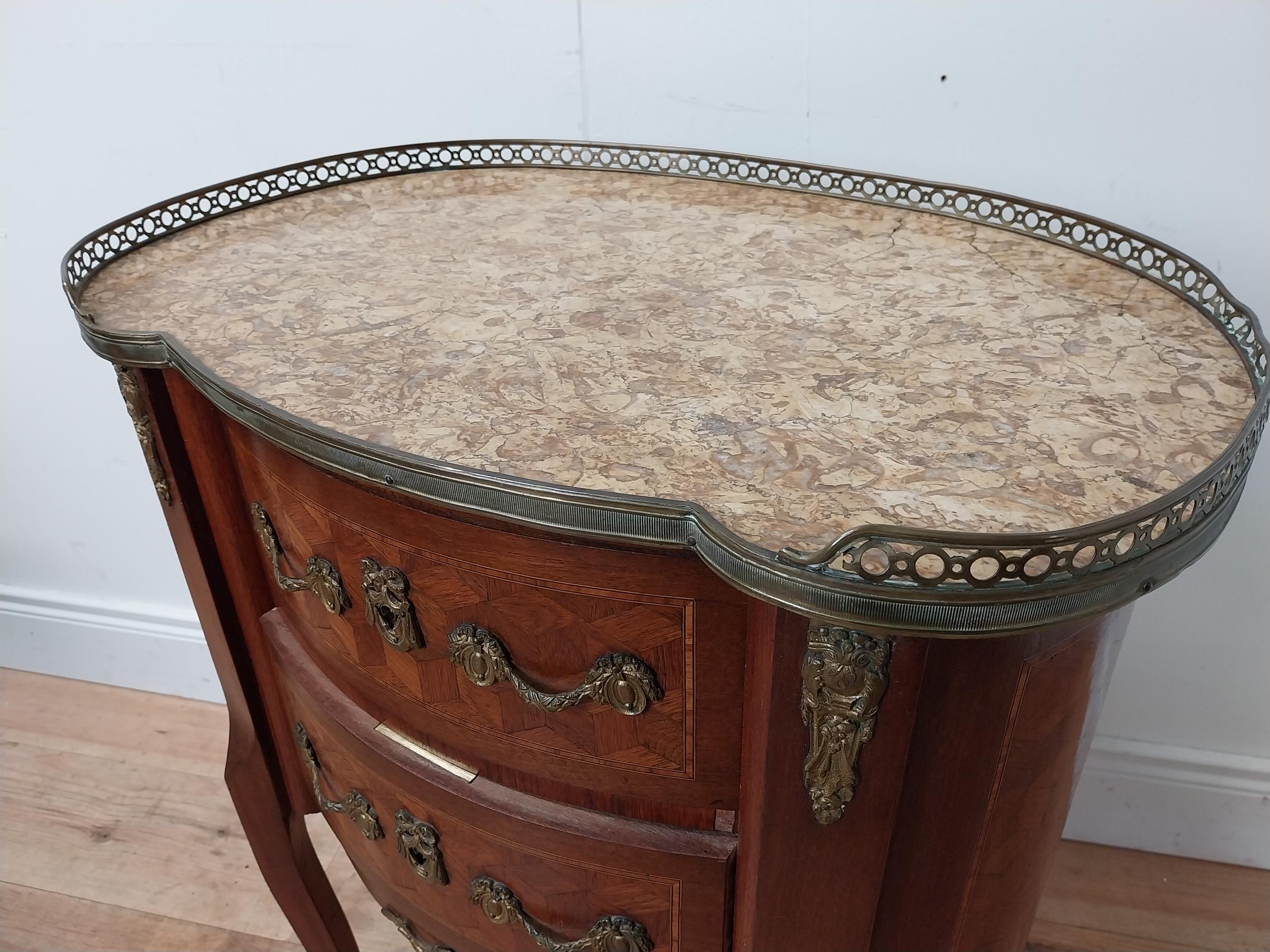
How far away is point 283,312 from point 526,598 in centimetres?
32

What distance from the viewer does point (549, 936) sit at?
685mm

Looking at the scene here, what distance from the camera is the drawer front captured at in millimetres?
620

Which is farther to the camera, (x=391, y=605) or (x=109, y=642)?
(x=109, y=642)

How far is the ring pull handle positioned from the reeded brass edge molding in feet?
1.07

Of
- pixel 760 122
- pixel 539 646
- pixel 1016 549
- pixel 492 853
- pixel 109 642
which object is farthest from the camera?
pixel 109 642

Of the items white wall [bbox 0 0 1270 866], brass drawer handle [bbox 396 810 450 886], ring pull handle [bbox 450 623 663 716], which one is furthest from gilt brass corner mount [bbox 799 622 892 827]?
white wall [bbox 0 0 1270 866]

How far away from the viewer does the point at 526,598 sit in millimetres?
563

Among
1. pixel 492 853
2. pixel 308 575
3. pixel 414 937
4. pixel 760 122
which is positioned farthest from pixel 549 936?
pixel 760 122

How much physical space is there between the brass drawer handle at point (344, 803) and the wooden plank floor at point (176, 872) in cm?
49

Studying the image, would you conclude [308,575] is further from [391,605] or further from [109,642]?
[109,642]

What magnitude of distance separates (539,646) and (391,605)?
0.11 metres

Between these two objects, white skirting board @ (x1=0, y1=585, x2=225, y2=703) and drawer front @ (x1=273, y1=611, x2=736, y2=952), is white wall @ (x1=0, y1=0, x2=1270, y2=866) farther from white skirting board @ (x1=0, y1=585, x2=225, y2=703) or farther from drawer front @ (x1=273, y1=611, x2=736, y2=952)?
drawer front @ (x1=273, y1=611, x2=736, y2=952)

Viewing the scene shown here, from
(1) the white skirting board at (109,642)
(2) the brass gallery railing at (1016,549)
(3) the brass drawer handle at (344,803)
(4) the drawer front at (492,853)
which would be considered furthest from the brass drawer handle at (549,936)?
(1) the white skirting board at (109,642)

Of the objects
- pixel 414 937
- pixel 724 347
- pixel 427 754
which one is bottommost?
pixel 414 937
